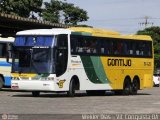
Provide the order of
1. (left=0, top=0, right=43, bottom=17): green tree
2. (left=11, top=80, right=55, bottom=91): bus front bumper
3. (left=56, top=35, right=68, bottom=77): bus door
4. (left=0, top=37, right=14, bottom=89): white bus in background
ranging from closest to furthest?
(left=11, top=80, right=55, bottom=91): bus front bumper → (left=56, top=35, right=68, bottom=77): bus door → (left=0, top=37, right=14, bottom=89): white bus in background → (left=0, top=0, right=43, bottom=17): green tree

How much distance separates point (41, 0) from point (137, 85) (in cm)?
2688

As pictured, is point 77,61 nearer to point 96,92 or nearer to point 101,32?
point 101,32

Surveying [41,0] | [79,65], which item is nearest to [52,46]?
[79,65]

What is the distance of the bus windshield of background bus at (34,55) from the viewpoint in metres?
26.6

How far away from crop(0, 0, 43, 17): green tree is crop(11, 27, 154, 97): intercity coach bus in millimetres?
22223

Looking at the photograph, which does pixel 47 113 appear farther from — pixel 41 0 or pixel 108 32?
pixel 41 0

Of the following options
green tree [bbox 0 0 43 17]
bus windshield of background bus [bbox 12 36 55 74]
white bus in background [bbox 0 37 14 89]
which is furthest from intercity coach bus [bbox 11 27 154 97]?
green tree [bbox 0 0 43 17]

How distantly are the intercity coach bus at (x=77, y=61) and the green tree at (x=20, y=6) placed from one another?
22.2 meters

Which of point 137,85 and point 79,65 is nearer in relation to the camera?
point 79,65

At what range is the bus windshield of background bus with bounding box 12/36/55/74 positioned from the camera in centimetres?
2658

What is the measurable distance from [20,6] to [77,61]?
1094 inches

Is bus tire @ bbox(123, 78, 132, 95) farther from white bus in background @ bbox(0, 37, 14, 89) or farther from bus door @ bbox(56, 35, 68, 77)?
white bus in background @ bbox(0, 37, 14, 89)

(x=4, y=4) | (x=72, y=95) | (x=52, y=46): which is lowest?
(x=72, y=95)

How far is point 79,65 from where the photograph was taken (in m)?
28.2
